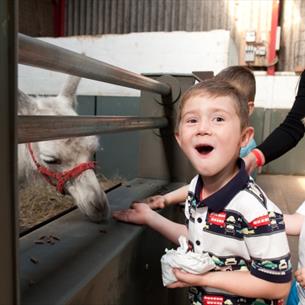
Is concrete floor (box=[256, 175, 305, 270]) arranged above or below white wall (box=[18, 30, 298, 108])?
below

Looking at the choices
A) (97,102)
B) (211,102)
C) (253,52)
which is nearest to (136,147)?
(97,102)

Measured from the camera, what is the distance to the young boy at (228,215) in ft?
2.61

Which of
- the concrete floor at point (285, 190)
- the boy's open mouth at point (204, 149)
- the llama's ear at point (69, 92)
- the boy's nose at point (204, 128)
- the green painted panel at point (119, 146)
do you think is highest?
the llama's ear at point (69, 92)

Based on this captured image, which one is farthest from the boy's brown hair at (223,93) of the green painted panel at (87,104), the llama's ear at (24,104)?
the green painted panel at (87,104)

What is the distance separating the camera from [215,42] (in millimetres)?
4453

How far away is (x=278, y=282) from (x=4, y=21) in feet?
2.19

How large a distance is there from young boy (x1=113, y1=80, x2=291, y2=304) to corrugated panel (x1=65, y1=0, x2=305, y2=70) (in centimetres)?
600

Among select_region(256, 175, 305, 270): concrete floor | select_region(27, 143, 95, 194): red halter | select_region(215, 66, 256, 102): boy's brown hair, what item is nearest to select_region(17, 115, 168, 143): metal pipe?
select_region(27, 143, 95, 194): red halter

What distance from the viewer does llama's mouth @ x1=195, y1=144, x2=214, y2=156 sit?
85cm

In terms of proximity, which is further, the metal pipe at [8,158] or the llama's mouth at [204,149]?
the llama's mouth at [204,149]

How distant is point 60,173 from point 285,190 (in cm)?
353

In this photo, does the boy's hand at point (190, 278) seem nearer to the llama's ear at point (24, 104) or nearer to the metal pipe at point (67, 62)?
the metal pipe at point (67, 62)

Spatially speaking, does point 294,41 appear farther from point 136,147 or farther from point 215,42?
point 136,147

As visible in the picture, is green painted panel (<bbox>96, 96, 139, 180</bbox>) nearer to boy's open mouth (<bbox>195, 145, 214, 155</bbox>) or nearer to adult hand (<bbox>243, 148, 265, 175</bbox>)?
adult hand (<bbox>243, 148, 265, 175</bbox>)
